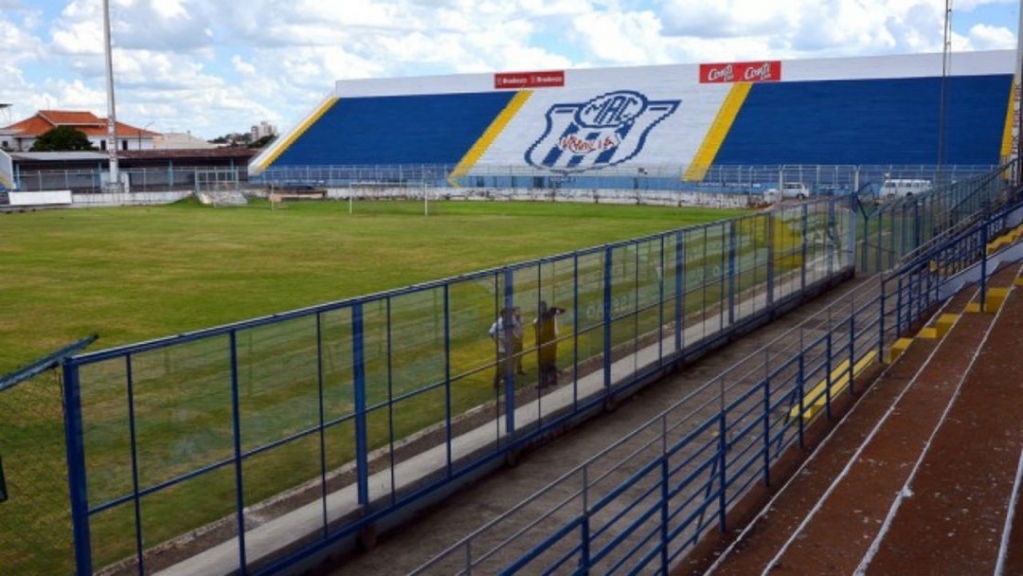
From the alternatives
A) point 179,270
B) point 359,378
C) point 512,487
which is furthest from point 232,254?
point 359,378

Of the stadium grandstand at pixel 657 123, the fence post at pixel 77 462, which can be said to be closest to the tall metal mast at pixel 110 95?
the stadium grandstand at pixel 657 123

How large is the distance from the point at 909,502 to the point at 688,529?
2.15 meters

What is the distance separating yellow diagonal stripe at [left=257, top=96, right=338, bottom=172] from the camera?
84.7 meters

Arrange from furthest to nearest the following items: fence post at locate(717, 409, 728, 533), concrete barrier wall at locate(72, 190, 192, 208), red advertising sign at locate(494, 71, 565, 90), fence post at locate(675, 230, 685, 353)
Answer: red advertising sign at locate(494, 71, 565, 90), concrete barrier wall at locate(72, 190, 192, 208), fence post at locate(675, 230, 685, 353), fence post at locate(717, 409, 728, 533)

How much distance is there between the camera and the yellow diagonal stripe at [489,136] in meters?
75.6

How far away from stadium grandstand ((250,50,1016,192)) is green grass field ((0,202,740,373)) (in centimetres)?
1481

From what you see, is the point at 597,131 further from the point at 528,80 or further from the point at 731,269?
the point at 731,269

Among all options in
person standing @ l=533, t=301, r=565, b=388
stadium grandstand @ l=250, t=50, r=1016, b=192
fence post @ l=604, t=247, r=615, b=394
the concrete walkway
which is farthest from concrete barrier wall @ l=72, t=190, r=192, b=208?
person standing @ l=533, t=301, r=565, b=388

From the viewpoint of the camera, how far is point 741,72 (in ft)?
262

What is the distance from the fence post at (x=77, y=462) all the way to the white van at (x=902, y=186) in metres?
48.2

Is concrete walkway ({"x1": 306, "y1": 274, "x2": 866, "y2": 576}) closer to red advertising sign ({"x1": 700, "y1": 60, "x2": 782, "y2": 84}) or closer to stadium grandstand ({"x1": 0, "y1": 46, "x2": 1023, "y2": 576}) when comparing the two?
stadium grandstand ({"x1": 0, "y1": 46, "x2": 1023, "y2": 576})

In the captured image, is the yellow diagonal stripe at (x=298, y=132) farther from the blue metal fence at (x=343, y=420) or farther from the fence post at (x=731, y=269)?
the blue metal fence at (x=343, y=420)

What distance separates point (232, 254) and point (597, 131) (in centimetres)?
4552

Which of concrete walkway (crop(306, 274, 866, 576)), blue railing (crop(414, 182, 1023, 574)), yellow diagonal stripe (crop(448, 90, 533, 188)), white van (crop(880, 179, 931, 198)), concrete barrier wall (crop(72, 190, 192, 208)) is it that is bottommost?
concrete walkway (crop(306, 274, 866, 576))
